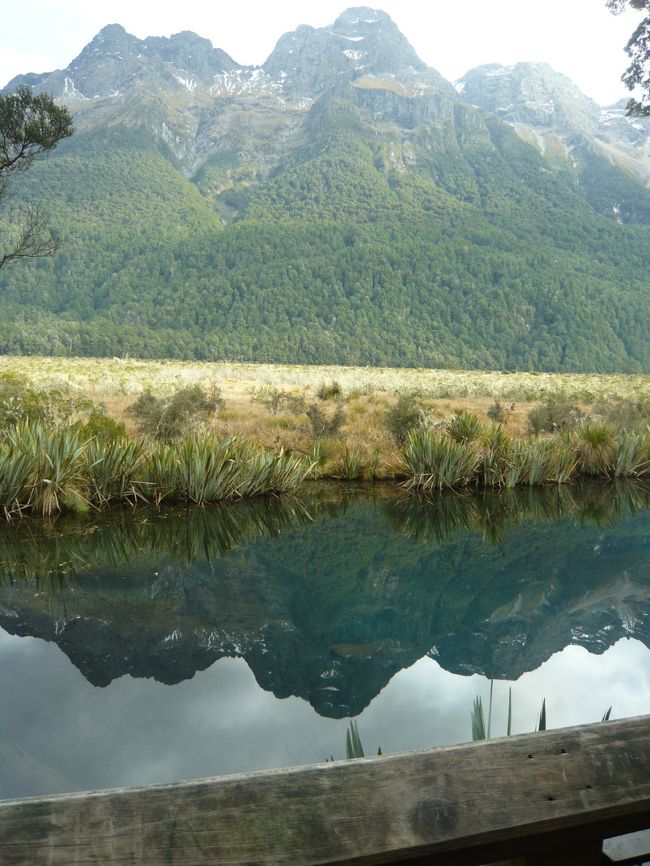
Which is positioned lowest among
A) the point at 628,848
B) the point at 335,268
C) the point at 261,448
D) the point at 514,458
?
the point at 335,268

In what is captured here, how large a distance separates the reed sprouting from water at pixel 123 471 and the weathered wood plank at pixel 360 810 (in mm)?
8220

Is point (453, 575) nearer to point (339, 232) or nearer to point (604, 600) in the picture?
point (604, 600)

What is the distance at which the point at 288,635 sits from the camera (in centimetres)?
543

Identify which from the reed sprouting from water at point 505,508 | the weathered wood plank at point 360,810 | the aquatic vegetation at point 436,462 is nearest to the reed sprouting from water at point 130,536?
the reed sprouting from water at point 505,508

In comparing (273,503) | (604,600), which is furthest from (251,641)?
(273,503)

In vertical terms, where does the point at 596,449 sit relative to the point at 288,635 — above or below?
below

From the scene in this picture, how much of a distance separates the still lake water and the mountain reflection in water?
24 mm

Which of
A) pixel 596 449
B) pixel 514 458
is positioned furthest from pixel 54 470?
pixel 596 449

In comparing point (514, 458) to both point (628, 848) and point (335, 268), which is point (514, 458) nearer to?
point (628, 848)

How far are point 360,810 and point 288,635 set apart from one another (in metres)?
4.42

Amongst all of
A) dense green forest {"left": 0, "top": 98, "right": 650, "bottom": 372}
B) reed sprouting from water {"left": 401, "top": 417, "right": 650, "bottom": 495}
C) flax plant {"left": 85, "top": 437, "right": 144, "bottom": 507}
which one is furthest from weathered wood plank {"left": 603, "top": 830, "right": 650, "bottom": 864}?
dense green forest {"left": 0, "top": 98, "right": 650, "bottom": 372}

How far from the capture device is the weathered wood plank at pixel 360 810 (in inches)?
41.0

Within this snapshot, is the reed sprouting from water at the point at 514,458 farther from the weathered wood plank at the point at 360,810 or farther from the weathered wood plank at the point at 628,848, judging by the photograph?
the weathered wood plank at the point at 360,810

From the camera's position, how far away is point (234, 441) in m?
10.6
